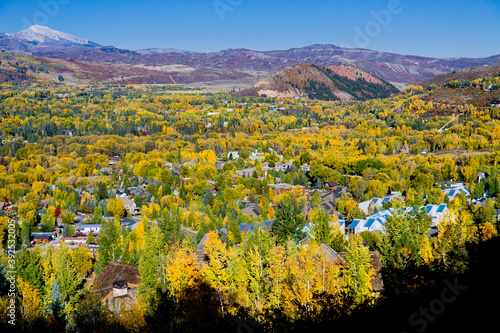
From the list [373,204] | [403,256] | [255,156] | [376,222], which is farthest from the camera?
[255,156]

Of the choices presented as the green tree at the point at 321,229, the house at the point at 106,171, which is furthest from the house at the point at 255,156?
the green tree at the point at 321,229

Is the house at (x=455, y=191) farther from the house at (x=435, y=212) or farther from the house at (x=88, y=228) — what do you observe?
the house at (x=88, y=228)

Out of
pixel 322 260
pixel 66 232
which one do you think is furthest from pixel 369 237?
pixel 66 232

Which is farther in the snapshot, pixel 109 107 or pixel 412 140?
pixel 109 107

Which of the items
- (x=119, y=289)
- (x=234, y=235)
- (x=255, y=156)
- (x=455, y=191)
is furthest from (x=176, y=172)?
(x=119, y=289)

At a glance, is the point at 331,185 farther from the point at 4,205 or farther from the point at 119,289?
the point at 119,289

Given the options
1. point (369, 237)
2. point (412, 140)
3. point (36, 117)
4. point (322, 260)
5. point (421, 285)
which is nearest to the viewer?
point (421, 285)

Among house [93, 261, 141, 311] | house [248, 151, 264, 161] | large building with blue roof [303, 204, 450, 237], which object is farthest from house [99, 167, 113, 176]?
house [93, 261, 141, 311]

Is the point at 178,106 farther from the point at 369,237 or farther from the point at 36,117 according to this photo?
the point at 369,237
